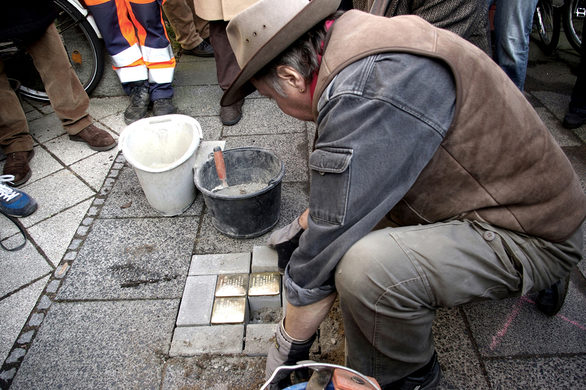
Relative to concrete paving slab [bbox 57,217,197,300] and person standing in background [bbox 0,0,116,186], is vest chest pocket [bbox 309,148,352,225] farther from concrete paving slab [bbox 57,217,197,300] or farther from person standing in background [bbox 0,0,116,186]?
person standing in background [bbox 0,0,116,186]

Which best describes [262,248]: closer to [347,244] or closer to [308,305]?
[308,305]

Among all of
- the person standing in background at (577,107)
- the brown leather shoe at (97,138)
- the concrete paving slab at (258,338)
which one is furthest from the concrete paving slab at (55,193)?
the person standing in background at (577,107)

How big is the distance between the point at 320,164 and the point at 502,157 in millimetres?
591

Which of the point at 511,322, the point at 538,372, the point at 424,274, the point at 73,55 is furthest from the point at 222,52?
the point at 538,372

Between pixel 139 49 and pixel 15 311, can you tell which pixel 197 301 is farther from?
pixel 139 49

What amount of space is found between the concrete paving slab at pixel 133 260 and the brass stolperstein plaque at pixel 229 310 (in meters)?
0.27

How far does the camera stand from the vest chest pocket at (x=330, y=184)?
109cm

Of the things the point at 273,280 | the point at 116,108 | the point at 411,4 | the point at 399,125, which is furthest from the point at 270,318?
the point at 116,108

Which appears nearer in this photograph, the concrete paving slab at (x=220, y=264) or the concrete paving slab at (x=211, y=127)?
the concrete paving slab at (x=220, y=264)

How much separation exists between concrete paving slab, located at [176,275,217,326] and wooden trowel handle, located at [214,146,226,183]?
2.09ft

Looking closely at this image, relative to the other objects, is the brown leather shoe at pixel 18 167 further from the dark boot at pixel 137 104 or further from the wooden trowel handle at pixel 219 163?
the wooden trowel handle at pixel 219 163

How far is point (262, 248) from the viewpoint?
226 cm

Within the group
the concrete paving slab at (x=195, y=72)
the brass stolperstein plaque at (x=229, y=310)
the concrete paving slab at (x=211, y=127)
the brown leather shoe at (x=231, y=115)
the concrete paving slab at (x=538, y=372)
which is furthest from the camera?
the concrete paving slab at (x=195, y=72)

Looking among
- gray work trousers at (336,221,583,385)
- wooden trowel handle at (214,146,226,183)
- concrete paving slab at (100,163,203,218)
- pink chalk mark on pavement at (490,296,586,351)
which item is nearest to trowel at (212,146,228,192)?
wooden trowel handle at (214,146,226,183)
